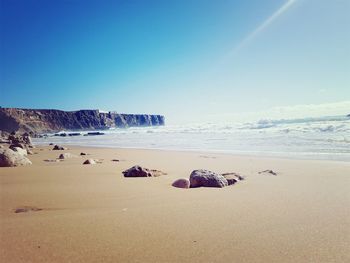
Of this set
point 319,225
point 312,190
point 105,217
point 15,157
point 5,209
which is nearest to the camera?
point 319,225

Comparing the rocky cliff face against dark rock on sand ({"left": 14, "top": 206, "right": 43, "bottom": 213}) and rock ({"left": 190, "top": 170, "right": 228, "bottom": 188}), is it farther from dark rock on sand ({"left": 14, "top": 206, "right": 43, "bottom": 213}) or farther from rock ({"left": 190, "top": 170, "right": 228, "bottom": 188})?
dark rock on sand ({"left": 14, "top": 206, "right": 43, "bottom": 213})

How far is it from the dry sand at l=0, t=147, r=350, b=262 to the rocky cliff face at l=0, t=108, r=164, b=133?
7462 cm

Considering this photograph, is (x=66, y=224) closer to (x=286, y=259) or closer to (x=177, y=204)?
(x=177, y=204)

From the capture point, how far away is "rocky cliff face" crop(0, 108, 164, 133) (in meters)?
77.7

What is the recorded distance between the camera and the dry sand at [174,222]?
171 cm

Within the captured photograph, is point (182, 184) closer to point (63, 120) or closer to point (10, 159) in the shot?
point (10, 159)

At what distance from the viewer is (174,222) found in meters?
2.29

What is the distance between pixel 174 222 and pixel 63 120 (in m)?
101

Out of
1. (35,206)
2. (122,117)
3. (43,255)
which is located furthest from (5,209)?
(122,117)

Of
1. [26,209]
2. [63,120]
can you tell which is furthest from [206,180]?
[63,120]

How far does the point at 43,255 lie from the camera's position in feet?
5.51

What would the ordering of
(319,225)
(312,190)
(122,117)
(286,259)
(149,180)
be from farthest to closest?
(122,117) < (149,180) < (312,190) < (319,225) < (286,259)

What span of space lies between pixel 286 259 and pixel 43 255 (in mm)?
1419

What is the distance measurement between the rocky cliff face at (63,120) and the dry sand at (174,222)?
7462 cm
